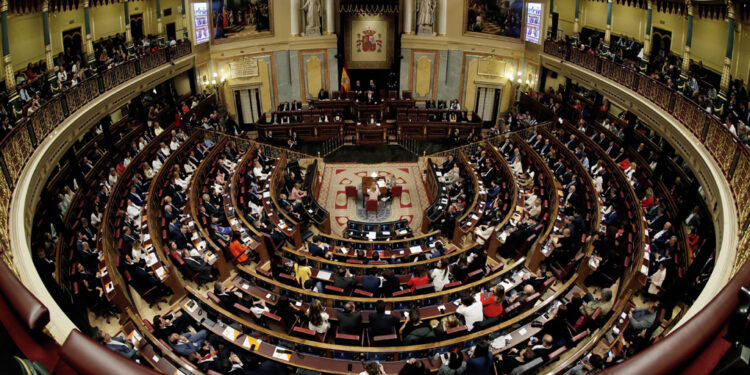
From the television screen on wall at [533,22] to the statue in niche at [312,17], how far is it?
984 cm

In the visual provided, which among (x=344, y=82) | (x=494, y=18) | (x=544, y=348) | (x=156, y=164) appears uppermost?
(x=494, y=18)

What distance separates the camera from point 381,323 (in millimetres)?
8430

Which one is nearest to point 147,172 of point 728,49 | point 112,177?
point 112,177

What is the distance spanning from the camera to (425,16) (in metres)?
21.9

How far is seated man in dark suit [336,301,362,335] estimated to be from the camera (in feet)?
27.9

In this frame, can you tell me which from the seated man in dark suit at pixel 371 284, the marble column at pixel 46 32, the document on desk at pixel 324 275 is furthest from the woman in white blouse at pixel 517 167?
the marble column at pixel 46 32

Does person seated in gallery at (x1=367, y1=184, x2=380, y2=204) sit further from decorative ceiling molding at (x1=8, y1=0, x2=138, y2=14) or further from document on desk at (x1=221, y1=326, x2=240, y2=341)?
decorative ceiling molding at (x1=8, y1=0, x2=138, y2=14)

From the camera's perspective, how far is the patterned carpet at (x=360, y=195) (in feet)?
50.8

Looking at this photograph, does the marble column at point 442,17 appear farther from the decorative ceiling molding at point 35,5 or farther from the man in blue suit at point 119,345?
the man in blue suit at point 119,345

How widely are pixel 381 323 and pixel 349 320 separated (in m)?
0.61

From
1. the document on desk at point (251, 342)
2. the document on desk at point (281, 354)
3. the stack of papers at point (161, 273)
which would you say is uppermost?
the stack of papers at point (161, 273)

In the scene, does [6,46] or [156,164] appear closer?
[6,46]

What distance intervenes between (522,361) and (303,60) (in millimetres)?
18570

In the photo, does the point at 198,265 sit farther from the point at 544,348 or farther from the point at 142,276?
the point at 544,348
